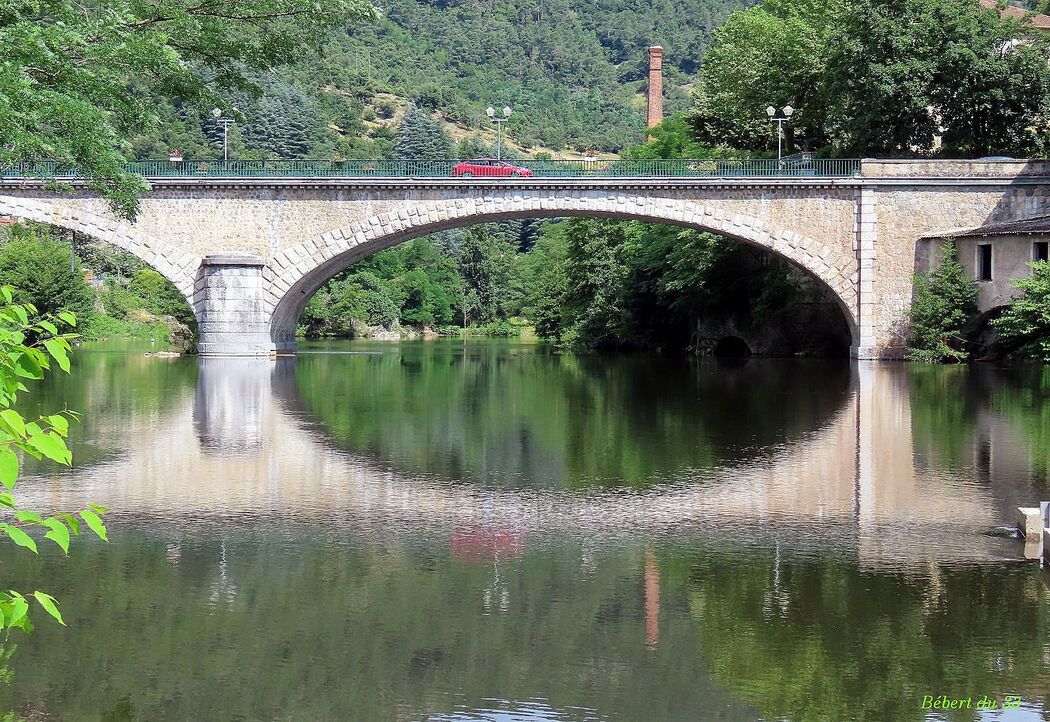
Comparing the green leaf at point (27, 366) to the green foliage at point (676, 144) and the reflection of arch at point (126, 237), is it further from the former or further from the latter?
the green foliage at point (676, 144)

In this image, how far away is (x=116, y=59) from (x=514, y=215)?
30.3 meters

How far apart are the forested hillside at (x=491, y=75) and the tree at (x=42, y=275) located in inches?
2173

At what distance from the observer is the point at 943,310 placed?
42938 millimetres

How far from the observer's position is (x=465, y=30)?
587ft

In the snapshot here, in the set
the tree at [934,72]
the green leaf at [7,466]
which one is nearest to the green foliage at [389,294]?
the tree at [934,72]

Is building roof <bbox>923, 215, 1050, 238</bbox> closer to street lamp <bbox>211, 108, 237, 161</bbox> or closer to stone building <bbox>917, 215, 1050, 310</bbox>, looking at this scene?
stone building <bbox>917, 215, 1050, 310</bbox>

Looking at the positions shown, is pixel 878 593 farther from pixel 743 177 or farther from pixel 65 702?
pixel 743 177

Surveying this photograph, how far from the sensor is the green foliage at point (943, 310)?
42812 mm

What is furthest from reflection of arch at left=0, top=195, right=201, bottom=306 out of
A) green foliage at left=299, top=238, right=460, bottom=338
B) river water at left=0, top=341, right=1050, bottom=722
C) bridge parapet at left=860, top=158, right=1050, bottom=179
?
green foliage at left=299, top=238, right=460, bottom=338

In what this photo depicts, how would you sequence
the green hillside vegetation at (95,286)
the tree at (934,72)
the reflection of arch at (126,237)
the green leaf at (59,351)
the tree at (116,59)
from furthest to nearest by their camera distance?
the green hillside vegetation at (95,286) < the reflection of arch at (126,237) < the tree at (934,72) < the tree at (116,59) < the green leaf at (59,351)

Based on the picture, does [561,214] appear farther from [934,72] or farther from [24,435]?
[24,435]

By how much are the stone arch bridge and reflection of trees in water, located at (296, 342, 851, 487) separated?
2.62m

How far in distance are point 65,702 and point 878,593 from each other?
5.66 metres

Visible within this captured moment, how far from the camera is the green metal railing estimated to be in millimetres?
44562
